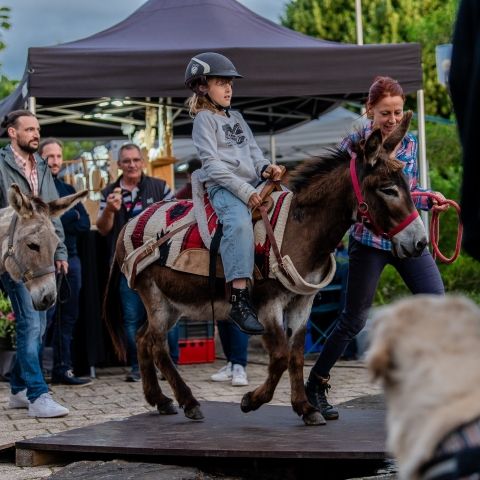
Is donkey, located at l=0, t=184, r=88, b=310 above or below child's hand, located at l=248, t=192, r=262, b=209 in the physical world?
below

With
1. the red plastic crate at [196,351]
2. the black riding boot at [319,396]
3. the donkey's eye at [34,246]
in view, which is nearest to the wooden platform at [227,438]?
the black riding boot at [319,396]

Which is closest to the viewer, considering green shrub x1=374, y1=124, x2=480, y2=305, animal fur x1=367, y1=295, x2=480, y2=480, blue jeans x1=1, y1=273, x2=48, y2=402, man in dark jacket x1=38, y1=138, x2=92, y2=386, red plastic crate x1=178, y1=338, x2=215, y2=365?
animal fur x1=367, y1=295, x2=480, y2=480

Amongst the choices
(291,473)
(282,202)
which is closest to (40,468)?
(291,473)

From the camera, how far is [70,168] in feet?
45.6

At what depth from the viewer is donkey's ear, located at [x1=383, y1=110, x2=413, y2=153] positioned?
623 cm

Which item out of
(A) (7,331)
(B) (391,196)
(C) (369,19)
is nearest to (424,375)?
(B) (391,196)

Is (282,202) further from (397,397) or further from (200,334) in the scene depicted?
(200,334)

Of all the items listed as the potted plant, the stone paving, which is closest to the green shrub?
the stone paving

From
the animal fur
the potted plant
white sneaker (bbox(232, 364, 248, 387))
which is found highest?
the animal fur

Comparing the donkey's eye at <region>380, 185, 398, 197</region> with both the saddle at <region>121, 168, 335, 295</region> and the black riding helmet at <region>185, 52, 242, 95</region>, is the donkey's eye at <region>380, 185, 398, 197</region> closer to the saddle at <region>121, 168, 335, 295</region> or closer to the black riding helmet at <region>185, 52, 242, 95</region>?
the saddle at <region>121, 168, 335, 295</region>

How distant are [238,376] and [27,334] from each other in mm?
2749

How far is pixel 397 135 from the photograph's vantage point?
20.5 ft

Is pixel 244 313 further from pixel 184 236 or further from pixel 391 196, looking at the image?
pixel 391 196

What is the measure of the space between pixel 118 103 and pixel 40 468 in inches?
318
